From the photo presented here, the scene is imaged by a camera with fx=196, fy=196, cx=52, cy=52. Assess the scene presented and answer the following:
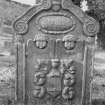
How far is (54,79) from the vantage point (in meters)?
3.76

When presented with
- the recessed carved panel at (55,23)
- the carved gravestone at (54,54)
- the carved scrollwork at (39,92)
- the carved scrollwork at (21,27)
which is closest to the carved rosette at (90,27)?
the carved gravestone at (54,54)

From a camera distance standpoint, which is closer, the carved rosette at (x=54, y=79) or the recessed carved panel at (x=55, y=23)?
the recessed carved panel at (x=55, y=23)

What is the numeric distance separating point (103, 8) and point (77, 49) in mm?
7592

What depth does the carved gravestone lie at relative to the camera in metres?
3.54

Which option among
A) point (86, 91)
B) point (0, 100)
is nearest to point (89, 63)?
point (86, 91)

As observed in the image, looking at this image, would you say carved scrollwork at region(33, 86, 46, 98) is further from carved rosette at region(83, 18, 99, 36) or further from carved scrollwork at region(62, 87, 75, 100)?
carved rosette at region(83, 18, 99, 36)

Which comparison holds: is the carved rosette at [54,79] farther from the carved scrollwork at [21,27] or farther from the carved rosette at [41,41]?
the carved scrollwork at [21,27]

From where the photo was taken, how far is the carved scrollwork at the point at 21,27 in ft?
11.6

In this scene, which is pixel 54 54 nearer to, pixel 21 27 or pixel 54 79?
pixel 54 79

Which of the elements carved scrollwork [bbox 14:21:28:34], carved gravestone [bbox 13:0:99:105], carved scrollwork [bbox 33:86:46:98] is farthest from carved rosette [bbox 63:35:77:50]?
carved scrollwork [bbox 33:86:46:98]

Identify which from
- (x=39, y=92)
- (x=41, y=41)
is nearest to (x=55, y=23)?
(x=41, y=41)

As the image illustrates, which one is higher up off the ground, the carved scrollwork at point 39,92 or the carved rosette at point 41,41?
the carved rosette at point 41,41

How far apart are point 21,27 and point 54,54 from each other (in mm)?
792

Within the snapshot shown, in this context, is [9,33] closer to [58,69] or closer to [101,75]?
[101,75]
